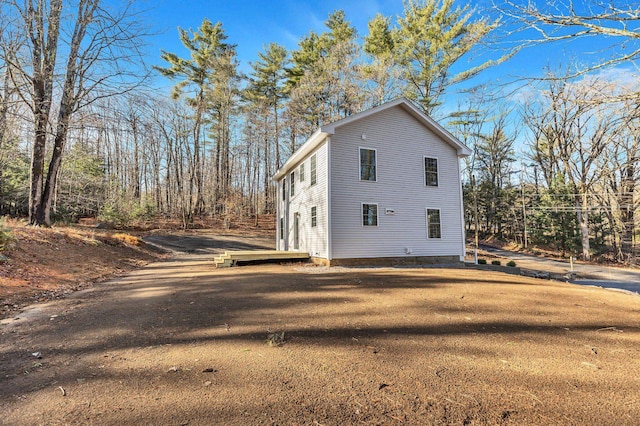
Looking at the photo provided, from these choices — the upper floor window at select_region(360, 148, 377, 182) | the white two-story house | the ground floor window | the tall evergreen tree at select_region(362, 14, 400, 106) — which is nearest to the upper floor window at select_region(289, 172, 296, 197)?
the white two-story house

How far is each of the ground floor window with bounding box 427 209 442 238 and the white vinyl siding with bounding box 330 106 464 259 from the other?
0.18 meters

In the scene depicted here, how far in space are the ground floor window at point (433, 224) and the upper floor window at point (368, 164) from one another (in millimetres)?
2920

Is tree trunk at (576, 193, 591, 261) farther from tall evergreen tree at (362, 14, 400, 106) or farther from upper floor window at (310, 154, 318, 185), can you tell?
upper floor window at (310, 154, 318, 185)

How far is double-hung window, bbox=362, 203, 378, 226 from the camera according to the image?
36.6ft

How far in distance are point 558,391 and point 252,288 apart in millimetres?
4965

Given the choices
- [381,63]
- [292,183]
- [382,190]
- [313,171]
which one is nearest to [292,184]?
[292,183]

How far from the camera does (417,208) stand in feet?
39.5

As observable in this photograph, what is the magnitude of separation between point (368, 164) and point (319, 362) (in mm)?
9528

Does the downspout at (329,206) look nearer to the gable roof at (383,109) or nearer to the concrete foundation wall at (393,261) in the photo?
the concrete foundation wall at (393,261)

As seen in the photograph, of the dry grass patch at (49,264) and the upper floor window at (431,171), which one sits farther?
the upper floor window at (431,171)

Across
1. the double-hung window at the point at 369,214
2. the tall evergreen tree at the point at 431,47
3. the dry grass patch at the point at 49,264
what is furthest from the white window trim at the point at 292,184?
the tall evergreen tree at the point at 431,47

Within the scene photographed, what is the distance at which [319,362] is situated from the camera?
2715 millimetres

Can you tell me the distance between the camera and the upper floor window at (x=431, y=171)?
12.4 meters

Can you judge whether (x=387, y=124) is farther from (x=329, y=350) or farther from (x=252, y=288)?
(x=329, y=350)
